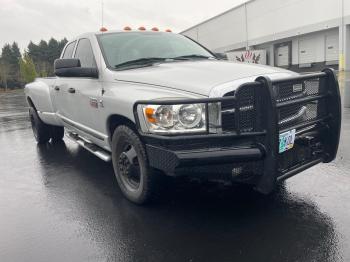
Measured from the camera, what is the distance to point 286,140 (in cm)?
320

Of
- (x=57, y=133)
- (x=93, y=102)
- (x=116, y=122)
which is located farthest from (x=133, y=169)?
(x=57, y=133)

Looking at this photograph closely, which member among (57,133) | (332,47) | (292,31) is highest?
(292,31)

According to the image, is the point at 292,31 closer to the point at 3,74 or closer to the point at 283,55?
the point at 283,55

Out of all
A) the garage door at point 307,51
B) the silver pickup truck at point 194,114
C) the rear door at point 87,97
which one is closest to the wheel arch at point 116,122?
the silver pickup truck at point 194,114

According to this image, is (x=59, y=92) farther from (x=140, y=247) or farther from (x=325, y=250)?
(x=325, y=250)

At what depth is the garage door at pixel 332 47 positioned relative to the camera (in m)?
35.9

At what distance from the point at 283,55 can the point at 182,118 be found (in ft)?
148

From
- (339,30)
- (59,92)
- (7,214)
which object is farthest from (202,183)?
(339,30)

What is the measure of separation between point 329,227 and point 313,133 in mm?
877

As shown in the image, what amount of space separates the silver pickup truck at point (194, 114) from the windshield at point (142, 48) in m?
0.01

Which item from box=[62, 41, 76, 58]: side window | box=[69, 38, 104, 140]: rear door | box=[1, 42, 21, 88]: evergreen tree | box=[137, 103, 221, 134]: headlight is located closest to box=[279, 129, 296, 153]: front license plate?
box=[137, 103, 221, 134]: headlight

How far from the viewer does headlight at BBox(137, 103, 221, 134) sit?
307 centimetres

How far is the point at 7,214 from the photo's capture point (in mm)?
3816

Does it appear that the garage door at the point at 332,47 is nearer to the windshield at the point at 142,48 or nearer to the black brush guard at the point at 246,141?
the windshield at the point at 142,48
